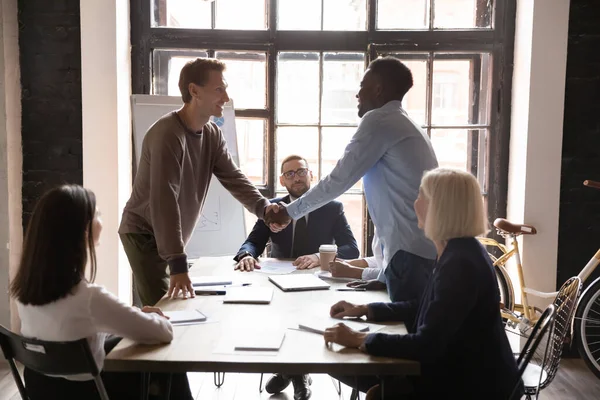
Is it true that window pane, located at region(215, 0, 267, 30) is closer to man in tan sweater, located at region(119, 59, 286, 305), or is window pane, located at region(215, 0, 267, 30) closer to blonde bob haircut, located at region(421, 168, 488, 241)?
man in tan sweater, located at region(119, 59, 286, 305)

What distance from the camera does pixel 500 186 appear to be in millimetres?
3842

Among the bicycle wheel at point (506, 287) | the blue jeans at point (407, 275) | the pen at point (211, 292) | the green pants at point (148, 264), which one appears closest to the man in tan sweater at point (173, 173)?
the green pants at point (148, 264)

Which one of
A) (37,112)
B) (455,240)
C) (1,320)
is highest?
(37,112)

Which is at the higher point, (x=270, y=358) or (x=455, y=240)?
(x=455, y=240)

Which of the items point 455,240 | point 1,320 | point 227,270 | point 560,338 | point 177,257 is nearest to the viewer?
point 455,240

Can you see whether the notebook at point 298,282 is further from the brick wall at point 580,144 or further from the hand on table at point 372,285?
the brick wall at point 580,144

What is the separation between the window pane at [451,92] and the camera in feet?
12.7

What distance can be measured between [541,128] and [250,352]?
2713mm

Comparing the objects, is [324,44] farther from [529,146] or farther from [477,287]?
[477,287]

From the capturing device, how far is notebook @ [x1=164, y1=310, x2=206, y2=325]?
1787 mm

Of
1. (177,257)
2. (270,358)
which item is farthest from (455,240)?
(177,257)

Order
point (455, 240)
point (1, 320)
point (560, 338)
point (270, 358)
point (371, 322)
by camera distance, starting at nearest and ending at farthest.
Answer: point (270, 358)
point (455, 240)
point (371, 322)
point (560, 338)
point (1, 320)

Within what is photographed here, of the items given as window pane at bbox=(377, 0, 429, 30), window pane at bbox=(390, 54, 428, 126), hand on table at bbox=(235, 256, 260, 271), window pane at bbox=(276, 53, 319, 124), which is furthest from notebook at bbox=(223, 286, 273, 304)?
window pane at bbox=(377, 0, 429, 30)

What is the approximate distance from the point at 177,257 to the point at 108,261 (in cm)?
165
